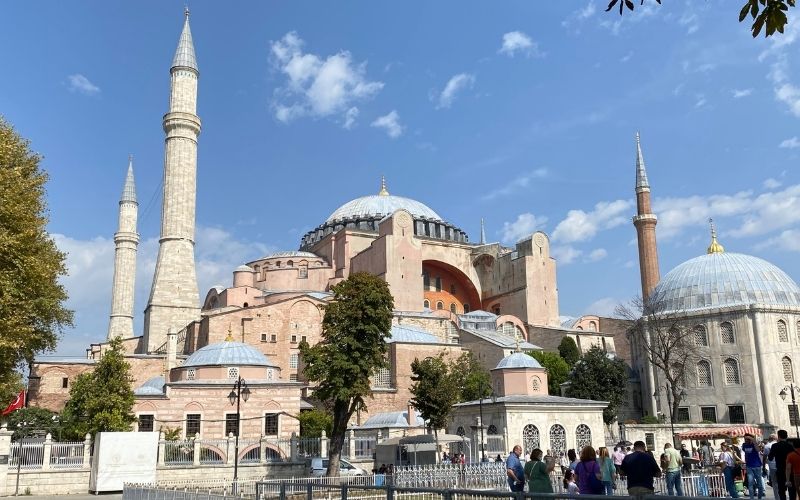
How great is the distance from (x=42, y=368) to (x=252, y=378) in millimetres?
12667

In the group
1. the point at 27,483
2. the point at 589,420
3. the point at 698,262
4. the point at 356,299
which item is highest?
the point at 698,262

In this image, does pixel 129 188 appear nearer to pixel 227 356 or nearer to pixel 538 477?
pixel 227 356

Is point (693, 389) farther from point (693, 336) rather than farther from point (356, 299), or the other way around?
point (356, 299)

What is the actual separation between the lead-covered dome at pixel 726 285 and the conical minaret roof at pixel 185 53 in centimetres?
2775

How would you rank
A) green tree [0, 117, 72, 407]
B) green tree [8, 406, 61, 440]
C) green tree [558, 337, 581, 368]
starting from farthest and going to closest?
green tree [558, 337, 581, 368] → green tree [8, 406, 61, 440] → green tree [0, 117, 72, 407]

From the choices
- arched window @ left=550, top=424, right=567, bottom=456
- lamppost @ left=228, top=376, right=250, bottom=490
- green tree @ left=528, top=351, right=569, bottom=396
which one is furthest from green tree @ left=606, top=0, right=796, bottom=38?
green tree @ left=528, top=351, right=569, bottom=396

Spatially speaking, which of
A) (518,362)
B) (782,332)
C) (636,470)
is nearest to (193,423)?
(518,362)

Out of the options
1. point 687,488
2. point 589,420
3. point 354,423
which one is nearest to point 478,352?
point 354,423

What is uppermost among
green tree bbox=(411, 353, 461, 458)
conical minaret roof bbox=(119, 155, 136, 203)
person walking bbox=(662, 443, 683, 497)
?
conical minaret roof bbox=(119, 155, 136, 203)

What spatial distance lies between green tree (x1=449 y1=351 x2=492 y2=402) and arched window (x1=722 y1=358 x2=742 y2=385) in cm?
1127

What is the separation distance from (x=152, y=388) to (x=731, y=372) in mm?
25981

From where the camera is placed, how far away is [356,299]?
2127 cm

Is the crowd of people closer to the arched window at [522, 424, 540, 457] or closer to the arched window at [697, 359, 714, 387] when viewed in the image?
the arched window at [522, 424, 540, 457]

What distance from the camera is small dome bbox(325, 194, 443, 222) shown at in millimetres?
51906
